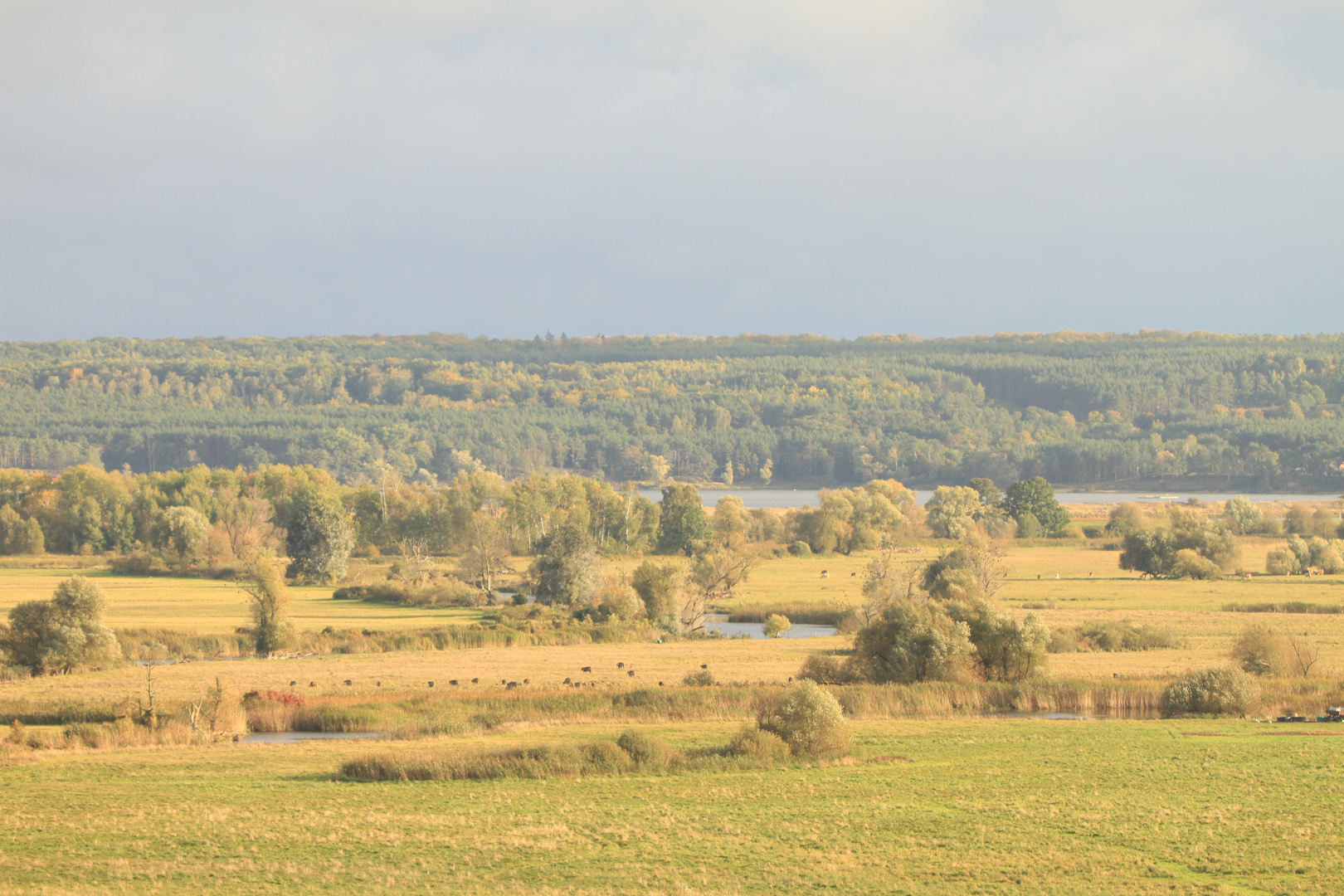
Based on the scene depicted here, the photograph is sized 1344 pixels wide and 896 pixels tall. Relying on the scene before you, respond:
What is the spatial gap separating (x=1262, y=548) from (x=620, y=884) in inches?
3991

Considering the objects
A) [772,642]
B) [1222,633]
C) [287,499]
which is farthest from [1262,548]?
[287,499]

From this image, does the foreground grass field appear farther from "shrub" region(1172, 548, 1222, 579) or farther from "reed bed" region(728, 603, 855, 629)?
"shrub" region(1172, 548, 1222, 579)

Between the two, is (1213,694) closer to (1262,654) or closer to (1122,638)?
(1262,654)

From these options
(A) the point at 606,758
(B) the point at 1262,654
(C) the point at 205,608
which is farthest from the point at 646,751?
(C) the point at 205,608

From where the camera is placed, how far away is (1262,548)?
342 ft

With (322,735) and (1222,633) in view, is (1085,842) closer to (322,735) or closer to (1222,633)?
(322,735)

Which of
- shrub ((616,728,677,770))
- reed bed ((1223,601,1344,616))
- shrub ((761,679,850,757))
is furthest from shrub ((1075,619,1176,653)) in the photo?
shrub ((616,728,677,770))

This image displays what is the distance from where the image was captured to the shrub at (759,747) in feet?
87.8

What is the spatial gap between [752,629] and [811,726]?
40.0m

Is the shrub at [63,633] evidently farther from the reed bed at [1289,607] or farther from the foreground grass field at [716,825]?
the reed bed at [1289,607]

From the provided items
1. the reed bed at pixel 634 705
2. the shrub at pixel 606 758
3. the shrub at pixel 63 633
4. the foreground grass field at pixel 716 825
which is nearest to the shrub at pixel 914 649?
the reed bed at pixel 634 705

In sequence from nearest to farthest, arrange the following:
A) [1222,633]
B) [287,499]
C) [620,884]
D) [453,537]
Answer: [620,884] → [1222,633] → [453,537] → [287,499]

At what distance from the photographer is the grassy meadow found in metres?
17.4

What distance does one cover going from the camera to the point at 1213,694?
33844 millimetres
